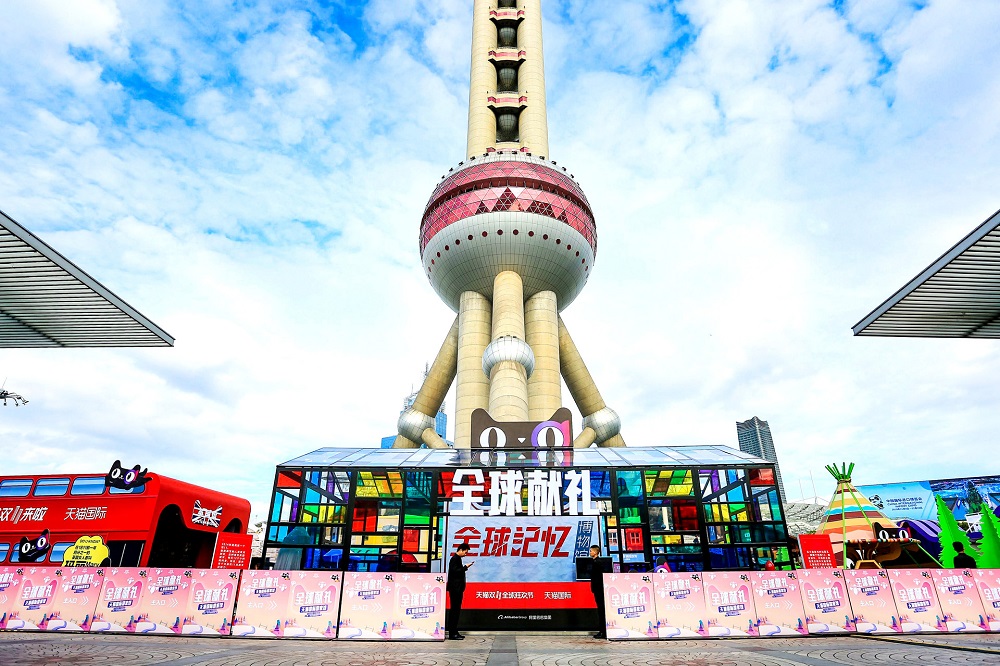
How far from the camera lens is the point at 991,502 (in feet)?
184

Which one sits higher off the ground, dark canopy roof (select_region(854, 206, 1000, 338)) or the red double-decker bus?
dark canopy roof (select_region(854, 206, 1000, 338))

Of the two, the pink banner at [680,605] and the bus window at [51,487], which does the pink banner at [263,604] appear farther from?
the bus window at [51,487]

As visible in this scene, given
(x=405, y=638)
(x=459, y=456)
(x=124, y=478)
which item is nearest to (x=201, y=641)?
(x=405, y=638)

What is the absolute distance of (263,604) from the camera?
1052cm

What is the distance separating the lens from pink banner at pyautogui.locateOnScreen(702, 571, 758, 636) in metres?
10.5

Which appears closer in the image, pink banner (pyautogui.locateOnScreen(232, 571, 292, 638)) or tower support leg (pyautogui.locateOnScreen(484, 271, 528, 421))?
pink banner (pyautogui.locateOnScreen(232, 571, 292, 638))

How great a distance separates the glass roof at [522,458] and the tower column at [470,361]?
1791 centimetres

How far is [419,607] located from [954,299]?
2039 cm

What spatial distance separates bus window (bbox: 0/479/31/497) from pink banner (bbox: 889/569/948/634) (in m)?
24.0

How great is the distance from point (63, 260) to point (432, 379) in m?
Answer: 27.1

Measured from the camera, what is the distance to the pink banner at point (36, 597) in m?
10.6

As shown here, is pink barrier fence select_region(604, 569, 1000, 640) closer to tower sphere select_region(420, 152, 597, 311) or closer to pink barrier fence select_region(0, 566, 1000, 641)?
pink barrier fence select_region(0, 566, 1000, 641)

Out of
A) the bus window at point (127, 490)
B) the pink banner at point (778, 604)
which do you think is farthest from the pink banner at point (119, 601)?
the pink banner at point (778, 604)

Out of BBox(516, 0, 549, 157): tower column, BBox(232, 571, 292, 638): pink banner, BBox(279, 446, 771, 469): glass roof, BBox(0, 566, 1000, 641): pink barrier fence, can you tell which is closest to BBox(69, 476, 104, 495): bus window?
BBox(279, 446, 771, 469): glass roof
